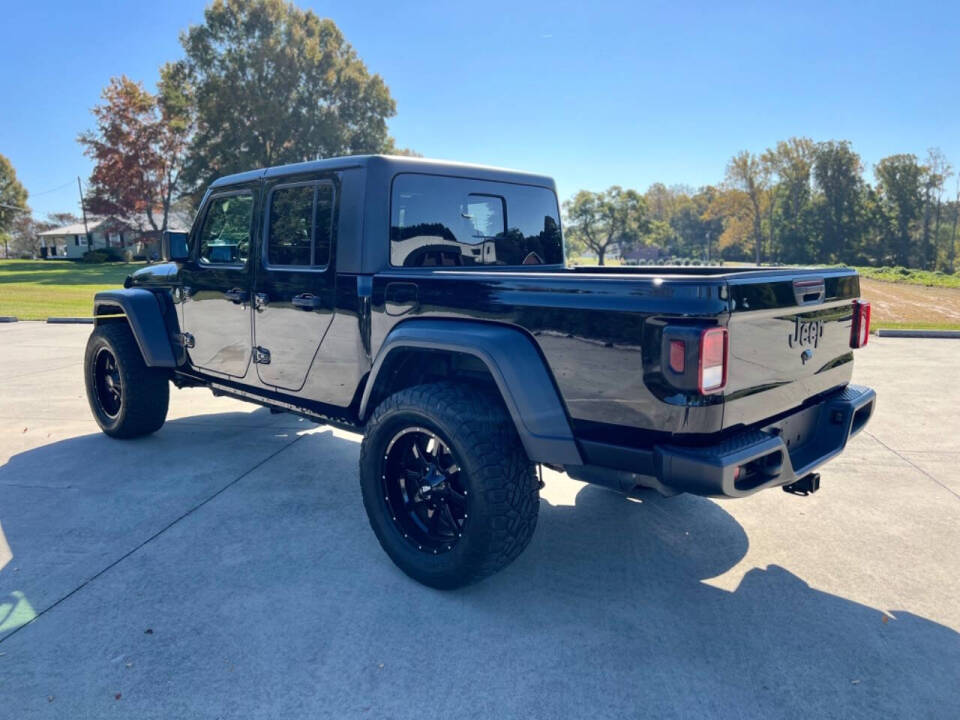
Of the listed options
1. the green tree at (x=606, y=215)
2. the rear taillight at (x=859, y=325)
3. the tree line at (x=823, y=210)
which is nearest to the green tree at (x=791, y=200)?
the tree line at (x=823, y=210)

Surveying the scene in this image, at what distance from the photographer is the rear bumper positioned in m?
2.35

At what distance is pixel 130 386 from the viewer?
200 inches

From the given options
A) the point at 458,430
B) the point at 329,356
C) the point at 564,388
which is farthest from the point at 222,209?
the point at 564,388

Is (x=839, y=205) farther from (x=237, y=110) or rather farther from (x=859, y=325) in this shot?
(x=859, y=325)

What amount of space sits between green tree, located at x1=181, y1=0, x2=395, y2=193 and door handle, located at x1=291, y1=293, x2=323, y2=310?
3719cm

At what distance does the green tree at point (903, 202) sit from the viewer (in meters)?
70.9

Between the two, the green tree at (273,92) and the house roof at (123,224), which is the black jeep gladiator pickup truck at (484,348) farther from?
the green tree at (273,92)

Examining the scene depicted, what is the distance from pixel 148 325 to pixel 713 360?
13.7 ft

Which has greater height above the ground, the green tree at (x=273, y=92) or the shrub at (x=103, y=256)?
the green tree at (x=273, y=92)

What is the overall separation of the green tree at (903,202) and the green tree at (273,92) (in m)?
58.2

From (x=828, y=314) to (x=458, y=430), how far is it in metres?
1.81

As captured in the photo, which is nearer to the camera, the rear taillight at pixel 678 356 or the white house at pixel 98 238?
the rear taillight at pixel 678 356

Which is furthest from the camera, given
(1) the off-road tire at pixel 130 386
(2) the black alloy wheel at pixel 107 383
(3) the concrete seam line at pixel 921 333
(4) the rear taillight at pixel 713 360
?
(3) the concrete seam line at pixel 921 333

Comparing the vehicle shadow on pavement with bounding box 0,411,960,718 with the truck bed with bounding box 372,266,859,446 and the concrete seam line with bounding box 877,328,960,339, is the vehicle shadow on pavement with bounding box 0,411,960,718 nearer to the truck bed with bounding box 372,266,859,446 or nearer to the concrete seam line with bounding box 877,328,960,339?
the truck bed with bounding box 372,266,859,446
